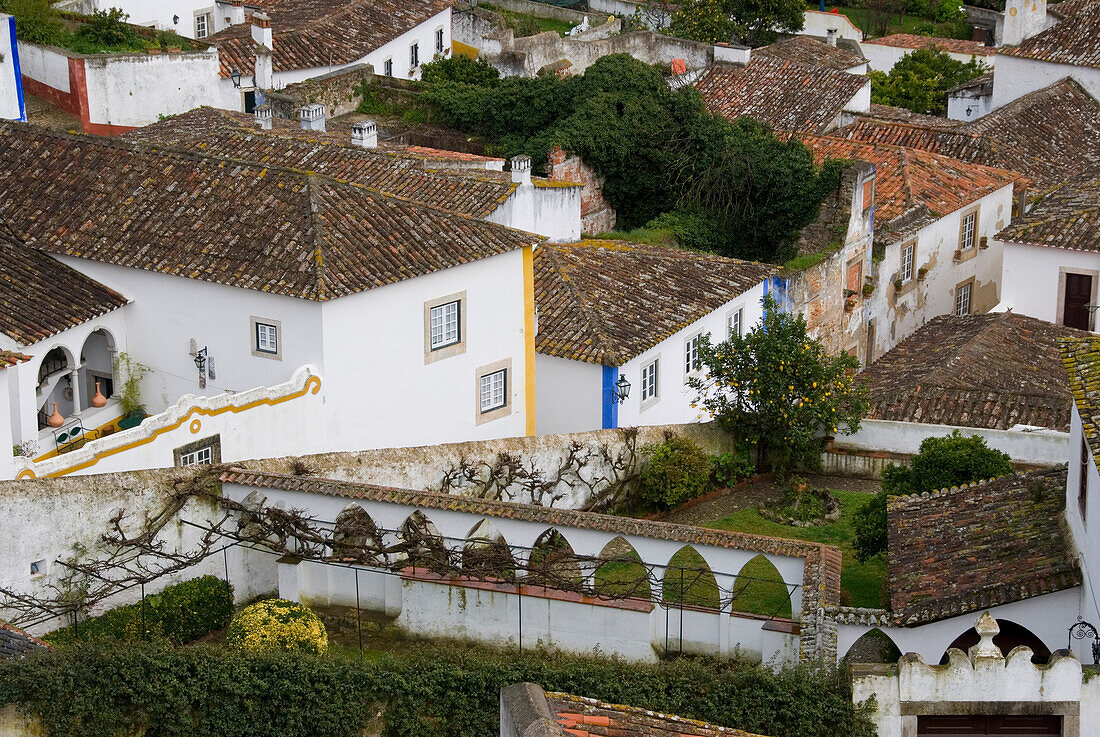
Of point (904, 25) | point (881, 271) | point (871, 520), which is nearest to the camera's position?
point (871, 520)

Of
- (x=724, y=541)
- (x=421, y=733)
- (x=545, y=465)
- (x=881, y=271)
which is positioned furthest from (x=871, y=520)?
(x=881, y=271)

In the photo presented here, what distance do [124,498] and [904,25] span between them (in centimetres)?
6071

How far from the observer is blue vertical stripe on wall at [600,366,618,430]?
37.5 meters

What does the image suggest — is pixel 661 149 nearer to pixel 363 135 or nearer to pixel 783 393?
pixel 363 135

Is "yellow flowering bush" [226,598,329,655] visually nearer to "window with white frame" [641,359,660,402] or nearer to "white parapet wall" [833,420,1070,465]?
"window with white frame" [641,359,660,402]

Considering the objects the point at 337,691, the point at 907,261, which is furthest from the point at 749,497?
the point at 907,261

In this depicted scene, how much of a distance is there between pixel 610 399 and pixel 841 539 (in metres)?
6.16

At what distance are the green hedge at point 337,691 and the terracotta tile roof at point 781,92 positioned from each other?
35.9 meters

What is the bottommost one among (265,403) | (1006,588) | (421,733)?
(421,733)

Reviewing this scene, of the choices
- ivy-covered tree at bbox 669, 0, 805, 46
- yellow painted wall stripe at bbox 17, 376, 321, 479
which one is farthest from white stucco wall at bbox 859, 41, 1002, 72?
yellow painted wall stripe at bbox 17, 376, 321, 479

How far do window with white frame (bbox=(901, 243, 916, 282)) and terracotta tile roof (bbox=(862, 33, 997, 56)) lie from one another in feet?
73.8

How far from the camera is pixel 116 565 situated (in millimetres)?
28234

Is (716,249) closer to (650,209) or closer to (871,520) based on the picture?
→ (650,209)

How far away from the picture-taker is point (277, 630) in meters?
26.7
